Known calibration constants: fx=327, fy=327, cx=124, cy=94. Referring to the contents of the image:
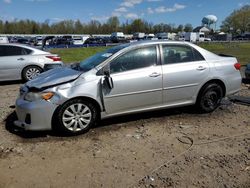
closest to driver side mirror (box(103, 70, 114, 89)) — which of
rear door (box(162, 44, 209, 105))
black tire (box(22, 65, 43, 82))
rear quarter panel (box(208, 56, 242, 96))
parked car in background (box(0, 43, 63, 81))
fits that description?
rear door (box(162, 44, 209, 105))

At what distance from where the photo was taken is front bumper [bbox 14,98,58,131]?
17.1 ft

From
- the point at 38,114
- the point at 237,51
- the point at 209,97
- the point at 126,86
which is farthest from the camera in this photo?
the point at 237,51

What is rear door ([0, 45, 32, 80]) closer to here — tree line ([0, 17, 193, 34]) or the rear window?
the rear window

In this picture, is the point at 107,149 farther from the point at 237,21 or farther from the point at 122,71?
the point at 237,21

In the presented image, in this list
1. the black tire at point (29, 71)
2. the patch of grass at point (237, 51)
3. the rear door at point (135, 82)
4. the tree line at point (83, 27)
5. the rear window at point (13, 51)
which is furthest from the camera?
the tree line at point (83, 27)

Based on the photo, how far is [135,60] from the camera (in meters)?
5.93

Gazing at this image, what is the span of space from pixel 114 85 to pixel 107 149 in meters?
1.23

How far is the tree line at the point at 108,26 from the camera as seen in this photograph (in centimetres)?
12269

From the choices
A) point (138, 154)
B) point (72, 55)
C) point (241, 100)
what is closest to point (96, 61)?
point (138, 154)

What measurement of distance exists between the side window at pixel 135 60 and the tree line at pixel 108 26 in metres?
123

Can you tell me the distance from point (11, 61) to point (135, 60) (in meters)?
6.04

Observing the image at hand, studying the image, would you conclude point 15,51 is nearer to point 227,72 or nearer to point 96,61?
point 96,61

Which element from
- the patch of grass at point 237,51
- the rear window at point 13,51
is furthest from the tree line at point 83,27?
the rear window at point 13,51

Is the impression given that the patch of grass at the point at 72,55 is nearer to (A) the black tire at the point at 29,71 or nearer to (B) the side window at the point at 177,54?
(A) the black tire at the point at 29,71
